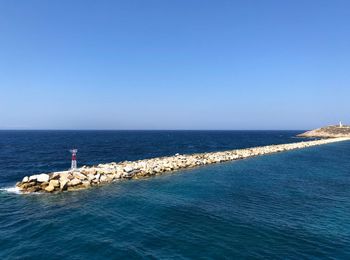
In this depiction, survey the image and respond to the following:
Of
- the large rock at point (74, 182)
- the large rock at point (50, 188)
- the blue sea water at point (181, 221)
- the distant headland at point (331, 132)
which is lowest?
the blue sea water at point (181, 221)

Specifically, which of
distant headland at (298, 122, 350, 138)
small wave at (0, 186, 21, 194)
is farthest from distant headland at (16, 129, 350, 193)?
distant headland at (298, 122, 350, 138)

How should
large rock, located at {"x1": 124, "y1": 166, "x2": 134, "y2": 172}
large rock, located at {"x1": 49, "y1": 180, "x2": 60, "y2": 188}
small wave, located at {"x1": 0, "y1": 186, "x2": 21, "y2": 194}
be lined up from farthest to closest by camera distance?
large rock, located at {"x1": 124, "y1": 166, "x2": 134, "y2": 172}, large rock, located at {"x1": 49, "y1": 180, "x2": 60, "y2": 188}, small wave, located at {"x1": 0, "y1": 186, "x2": 21, "y2": 194}

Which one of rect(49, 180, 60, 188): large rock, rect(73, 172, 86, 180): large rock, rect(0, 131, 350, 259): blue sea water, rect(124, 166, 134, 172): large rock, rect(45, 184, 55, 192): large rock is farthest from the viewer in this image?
rect(124, 166, 134, 172): large rock

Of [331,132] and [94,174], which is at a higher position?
[331,132]

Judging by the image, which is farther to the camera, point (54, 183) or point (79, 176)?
point (79, 176)

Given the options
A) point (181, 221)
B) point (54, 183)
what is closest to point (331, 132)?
point (54, 183)

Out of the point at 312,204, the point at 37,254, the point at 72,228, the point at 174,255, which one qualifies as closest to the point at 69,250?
the point at 37,254

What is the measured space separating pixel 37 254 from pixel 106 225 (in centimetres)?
473

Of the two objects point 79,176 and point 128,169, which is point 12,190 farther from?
point 128,169

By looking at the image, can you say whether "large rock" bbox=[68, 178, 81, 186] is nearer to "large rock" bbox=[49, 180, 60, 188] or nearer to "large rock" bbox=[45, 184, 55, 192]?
"large rock" bbox=[49, 180, 60, 188]

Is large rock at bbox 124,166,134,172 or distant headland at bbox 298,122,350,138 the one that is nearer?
large rock at bbox 124,166,134,172

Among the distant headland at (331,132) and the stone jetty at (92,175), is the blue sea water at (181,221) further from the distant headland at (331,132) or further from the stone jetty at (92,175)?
the distant headland at (331,132)

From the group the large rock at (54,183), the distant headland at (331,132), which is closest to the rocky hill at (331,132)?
the distant headland at (331,132)

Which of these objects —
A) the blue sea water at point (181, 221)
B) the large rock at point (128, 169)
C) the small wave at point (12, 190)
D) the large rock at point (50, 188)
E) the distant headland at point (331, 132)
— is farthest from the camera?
the distant headland at point (331, 132)
